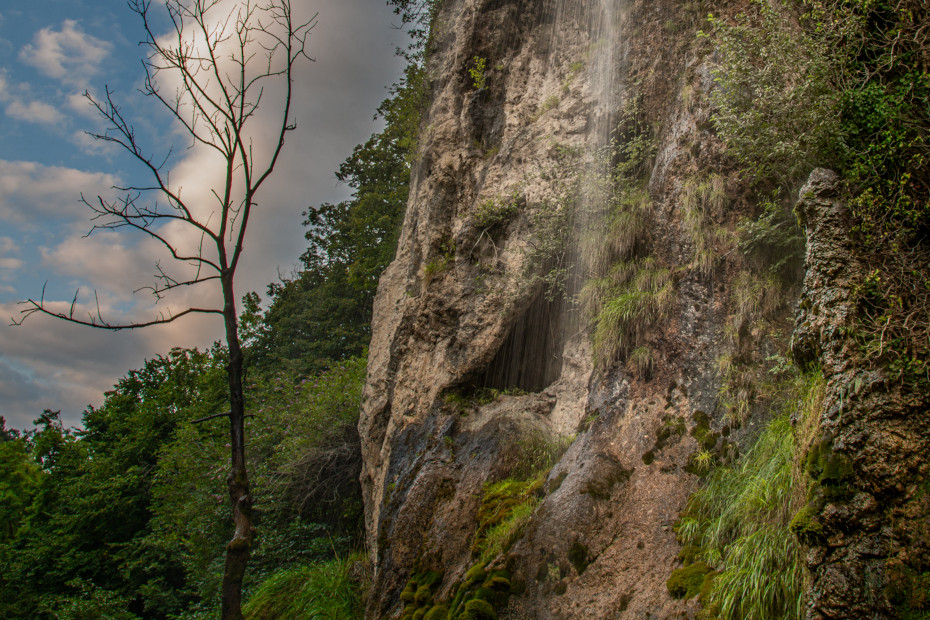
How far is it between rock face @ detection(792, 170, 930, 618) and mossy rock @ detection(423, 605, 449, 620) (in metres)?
3.60

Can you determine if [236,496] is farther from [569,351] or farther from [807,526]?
[807,526]

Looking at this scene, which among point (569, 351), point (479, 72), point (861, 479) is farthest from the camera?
point (479, 72)

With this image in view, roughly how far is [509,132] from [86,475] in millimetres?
19715

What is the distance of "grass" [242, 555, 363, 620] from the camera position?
25.8ft

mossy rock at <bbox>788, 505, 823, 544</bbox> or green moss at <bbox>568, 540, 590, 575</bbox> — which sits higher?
mossy rock at <bbox>788, 505, 823, 544</bbox>

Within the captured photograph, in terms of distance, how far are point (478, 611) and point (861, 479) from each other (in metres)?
3.29

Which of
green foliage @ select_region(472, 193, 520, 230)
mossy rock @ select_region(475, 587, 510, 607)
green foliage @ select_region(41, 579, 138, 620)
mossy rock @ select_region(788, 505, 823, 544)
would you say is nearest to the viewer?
mossy rock @ select_region(788, 505, 823, 544)

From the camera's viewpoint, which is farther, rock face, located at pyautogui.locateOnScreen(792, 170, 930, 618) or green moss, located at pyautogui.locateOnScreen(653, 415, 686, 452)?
green moss, located at pyautogui.locateOnScreen(653, 415, 686, 452)

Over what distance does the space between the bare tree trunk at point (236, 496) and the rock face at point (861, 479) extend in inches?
175

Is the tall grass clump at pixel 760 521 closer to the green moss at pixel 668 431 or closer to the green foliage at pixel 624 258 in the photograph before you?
the green moss at pixel 668 431

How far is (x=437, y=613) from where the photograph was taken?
17.8 ft

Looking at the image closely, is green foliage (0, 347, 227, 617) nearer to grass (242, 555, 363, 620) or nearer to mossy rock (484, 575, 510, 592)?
grass (242, 555, 363, 620)

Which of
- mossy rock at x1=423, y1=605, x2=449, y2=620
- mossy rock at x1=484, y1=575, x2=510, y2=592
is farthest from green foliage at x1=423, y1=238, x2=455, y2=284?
mossy rock at x1=484, y1=575, x2=510, y2=592

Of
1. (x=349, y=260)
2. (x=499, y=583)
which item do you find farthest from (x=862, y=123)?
(x=349, y=260)
